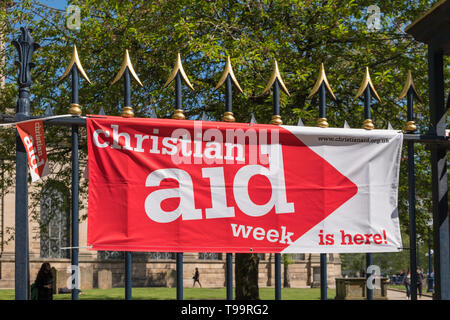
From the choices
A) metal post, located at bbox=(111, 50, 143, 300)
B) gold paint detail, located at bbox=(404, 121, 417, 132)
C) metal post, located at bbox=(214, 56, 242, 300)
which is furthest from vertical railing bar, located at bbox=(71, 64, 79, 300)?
gold paint detail, located at bbox=(404, 121, 417, 132)

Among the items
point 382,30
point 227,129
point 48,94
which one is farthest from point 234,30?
point 227,129

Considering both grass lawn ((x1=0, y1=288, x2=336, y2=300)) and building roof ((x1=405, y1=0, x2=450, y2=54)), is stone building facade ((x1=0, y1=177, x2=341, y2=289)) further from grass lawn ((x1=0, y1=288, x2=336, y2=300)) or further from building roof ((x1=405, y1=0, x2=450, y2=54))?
building roof ((x1=405, y1=0, x2=450, y2=54))

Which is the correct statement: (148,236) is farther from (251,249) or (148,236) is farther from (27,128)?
(27,128)

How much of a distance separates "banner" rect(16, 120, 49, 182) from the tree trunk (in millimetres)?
10899

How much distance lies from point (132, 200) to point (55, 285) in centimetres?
2589

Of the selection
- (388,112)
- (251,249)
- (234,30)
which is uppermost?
(234,30)

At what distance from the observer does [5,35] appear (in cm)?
1819

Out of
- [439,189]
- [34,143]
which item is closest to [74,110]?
[34,143]

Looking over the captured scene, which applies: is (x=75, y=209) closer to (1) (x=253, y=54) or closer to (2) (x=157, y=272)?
(1) (x=253, y=54)

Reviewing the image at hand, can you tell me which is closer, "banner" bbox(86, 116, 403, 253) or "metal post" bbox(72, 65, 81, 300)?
"metal post" bbox(72, 65, 81, 300)

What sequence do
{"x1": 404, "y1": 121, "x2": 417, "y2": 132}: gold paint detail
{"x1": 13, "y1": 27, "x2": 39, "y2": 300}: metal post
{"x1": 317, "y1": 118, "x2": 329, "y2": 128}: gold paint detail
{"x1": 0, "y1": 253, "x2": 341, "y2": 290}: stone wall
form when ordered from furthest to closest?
{"x1": 0, "y1": 253, "x2": 341, "y2": 290}: stone wall, {"x1": 404, "y1": 121, "x2": 417, "y2": 132}: gold paint detail, {"x1": 317, "y1": 118, "x2": 329, "y2": 128}: gold paint detail, {"x1": 13, "y1": 27, "x2": 39, "y2": 300}: metal post

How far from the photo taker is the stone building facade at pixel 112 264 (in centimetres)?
3684

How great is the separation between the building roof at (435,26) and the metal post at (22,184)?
13.1 feet

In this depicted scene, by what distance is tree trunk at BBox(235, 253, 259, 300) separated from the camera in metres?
15.9
